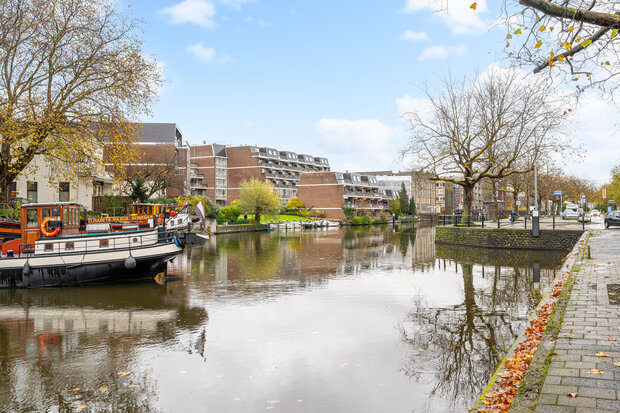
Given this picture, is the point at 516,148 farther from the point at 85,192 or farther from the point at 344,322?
the point at 85,192

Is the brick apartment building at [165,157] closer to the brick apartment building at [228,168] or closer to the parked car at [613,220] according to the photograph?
the brick apartment building at [228,168]

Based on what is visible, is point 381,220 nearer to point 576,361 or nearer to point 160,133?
point 160,133

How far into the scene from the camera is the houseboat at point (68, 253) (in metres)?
15.4

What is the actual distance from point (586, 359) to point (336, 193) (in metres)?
82.9

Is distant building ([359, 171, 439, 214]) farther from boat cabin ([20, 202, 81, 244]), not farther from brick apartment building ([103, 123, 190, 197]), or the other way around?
boat cabin ([20, 202, 81, 244])

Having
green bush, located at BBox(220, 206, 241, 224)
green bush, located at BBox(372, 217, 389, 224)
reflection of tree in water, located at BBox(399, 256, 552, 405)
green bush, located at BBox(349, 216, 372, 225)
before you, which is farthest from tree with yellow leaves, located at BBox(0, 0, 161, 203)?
green bush, located at BBox(372, 217, 389, 224)

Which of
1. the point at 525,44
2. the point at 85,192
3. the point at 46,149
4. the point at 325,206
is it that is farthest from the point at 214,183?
the point at 525,44

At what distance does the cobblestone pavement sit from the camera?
428cm

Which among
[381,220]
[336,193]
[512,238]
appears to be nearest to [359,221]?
[336,193]

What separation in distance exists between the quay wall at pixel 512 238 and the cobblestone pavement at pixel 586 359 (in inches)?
680

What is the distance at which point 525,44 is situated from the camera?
24.7 feet

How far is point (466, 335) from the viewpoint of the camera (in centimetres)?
866

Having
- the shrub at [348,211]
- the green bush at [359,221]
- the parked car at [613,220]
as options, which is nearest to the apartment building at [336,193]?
the shrub at [348,211]

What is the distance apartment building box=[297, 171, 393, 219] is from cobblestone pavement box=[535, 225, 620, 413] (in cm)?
7811
